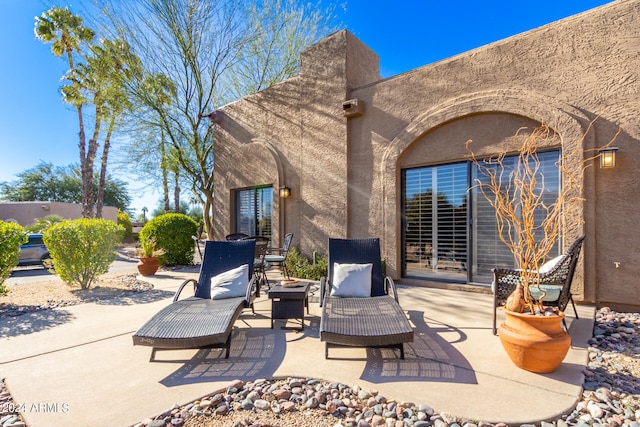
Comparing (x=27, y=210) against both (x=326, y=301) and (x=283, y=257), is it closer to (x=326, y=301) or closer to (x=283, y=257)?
(x=283, y=257)

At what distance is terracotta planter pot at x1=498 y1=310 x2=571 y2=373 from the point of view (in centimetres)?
277

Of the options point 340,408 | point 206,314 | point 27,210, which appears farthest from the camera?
point 27,210

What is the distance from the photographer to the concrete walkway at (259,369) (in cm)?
240

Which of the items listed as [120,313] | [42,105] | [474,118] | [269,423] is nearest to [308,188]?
[474,118]

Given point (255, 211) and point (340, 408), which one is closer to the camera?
point (340, 408)

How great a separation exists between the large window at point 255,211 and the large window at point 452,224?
14.2ft

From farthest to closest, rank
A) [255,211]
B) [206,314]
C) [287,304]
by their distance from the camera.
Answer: [255,211] < [287,304] < [206,314]

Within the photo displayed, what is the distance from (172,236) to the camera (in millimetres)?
9672

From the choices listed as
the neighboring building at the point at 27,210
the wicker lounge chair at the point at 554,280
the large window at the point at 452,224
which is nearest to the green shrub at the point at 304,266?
the large window at the point at 452,224

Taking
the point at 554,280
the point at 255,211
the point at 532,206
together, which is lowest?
the point at 554,280

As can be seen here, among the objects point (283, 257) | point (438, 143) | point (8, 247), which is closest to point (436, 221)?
point (438, 143)

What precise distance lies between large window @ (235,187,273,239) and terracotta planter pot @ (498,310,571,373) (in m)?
7.33

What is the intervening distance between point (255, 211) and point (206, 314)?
6.49 metres

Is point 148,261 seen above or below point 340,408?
above
